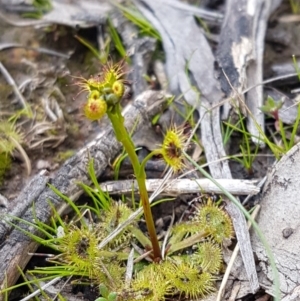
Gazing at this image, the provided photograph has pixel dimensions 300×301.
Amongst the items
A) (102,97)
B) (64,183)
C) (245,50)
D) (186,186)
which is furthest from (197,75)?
(102,97)

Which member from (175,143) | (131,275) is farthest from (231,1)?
(131,275)

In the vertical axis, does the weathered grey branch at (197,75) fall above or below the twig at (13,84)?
below

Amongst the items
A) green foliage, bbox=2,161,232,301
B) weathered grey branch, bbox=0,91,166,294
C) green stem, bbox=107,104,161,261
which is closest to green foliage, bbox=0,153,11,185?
weathered grey branch, bbox=0,91,166,294

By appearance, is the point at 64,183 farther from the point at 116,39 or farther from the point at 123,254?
the point at 116,39

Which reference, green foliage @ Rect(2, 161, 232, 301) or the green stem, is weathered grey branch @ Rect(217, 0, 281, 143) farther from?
the green stem

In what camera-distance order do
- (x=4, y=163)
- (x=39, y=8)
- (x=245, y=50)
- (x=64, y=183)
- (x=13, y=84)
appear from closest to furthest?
(x=64, y=183) → (x=4, y=163) → (x=245, y=50) → (x=13, y=84) → (x=39, y=8)

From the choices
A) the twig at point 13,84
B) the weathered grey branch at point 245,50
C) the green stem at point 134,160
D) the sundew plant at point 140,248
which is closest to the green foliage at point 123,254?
the sundew plant at point 140,248

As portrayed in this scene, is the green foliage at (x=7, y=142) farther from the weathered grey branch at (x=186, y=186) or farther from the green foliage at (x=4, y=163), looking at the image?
the weathered grey branch at (x=186, y=186)
